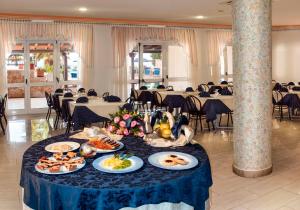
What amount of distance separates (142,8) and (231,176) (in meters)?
5.52

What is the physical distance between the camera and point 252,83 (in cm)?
425

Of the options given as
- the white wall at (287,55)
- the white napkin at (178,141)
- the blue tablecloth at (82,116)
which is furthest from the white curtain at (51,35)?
the white napkin at (178,141)

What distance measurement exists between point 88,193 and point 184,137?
1.10 m

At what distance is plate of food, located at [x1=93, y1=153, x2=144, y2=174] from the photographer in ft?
7.21

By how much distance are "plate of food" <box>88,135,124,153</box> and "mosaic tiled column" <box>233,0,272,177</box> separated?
2.16 metres

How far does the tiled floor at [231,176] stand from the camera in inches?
145

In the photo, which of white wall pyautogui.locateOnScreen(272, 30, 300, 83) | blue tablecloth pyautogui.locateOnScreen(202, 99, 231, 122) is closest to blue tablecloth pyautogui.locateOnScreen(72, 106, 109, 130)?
blue tablecloth pyautogui.locateOnScreen(202, 99, 231, 122)

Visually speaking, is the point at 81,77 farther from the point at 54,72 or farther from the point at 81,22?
the point at 81,22

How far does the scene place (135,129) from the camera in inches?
119

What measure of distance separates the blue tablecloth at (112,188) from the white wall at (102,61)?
8.67 metres

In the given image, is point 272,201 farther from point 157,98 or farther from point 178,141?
point 157,98

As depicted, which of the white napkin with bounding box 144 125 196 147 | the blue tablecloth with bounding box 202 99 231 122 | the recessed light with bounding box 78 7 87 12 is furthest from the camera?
the recessed light with bounding box 78 7 87 12

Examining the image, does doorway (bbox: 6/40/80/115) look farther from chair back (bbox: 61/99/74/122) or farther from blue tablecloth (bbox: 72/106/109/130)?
blue tablecloth (bbox: 72/106/109/130)

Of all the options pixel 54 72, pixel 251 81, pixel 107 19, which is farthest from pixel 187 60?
pixel 251 81
